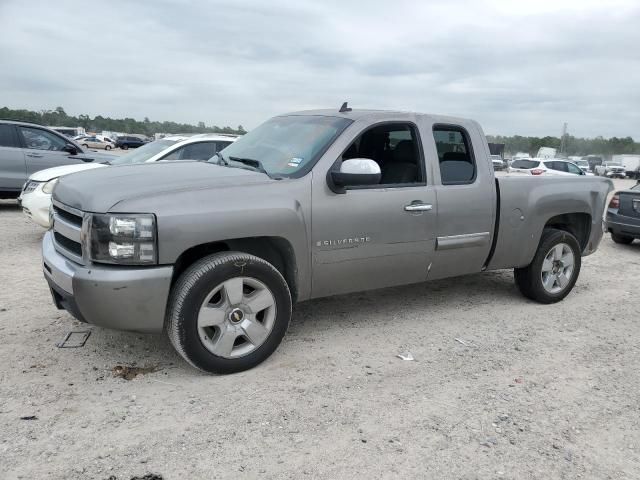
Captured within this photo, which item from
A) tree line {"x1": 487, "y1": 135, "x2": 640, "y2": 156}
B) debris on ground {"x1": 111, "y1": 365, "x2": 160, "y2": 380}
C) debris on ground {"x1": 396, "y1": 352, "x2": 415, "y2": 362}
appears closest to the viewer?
debris on ground {"x1": 111, "y1": 365, "x2": 160, "y2": 380}

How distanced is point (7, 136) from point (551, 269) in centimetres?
964

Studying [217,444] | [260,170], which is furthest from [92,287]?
[260,170]

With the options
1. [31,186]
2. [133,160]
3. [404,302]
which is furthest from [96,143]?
[404,302]

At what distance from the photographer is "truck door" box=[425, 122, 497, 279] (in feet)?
15.1

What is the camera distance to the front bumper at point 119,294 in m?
3.20

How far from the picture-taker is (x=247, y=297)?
3631 millimetres

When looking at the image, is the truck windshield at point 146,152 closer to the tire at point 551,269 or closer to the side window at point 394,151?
the side window at point 394,151

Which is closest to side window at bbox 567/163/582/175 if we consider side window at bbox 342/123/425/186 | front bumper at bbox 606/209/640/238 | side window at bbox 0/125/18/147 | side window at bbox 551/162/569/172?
side window at bbox 551/162/569/172

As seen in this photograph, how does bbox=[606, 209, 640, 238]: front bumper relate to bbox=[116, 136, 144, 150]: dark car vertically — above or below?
above

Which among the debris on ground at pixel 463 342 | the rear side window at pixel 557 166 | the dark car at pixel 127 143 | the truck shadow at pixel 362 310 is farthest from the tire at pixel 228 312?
the dark car at pixel 127 143

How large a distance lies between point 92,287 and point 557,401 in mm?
2983

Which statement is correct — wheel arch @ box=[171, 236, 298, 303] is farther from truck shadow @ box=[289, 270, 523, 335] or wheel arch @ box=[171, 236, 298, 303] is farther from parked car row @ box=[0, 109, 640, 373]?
truck shadow @ box=[289, 270, 523, 335]

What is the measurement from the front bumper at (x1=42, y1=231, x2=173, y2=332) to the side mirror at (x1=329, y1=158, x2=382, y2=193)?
1349mm

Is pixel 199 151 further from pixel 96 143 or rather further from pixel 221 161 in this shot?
pixel 96 143
